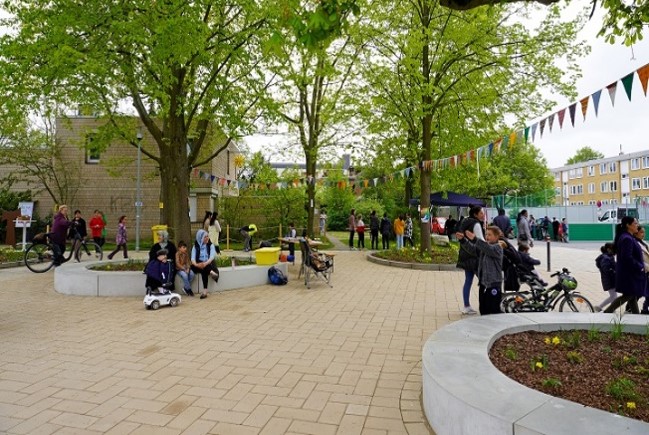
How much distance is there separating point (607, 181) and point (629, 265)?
211ft

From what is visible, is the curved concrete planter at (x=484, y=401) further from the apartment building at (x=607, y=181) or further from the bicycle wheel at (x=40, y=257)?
the apartment building at (x=607, y=181)

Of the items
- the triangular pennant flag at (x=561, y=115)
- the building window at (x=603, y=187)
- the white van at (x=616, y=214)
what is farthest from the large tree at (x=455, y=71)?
the building window at (x=603, y=187)

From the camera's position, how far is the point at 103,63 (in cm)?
866

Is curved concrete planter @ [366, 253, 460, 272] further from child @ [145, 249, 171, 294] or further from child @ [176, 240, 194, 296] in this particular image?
child @ [145, 249, 171, 294]

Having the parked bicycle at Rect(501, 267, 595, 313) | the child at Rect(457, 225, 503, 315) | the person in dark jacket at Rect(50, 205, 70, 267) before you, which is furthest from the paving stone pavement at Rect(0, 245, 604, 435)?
the person in dark jacket at Rect(50, 205, 70, 267)

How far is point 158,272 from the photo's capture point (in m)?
8.07

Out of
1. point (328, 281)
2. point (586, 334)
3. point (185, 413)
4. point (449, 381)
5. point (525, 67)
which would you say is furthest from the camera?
point (525, 67)

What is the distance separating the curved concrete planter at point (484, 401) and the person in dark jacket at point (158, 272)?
18.9 feet

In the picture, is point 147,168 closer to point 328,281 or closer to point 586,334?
point 328,281

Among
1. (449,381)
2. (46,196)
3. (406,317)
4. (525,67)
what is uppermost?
(525,67)

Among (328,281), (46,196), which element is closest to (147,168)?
(46,196)

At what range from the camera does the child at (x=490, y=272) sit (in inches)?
237

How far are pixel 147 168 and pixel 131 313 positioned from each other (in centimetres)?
1996

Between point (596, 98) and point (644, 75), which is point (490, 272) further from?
point (596, 98)
